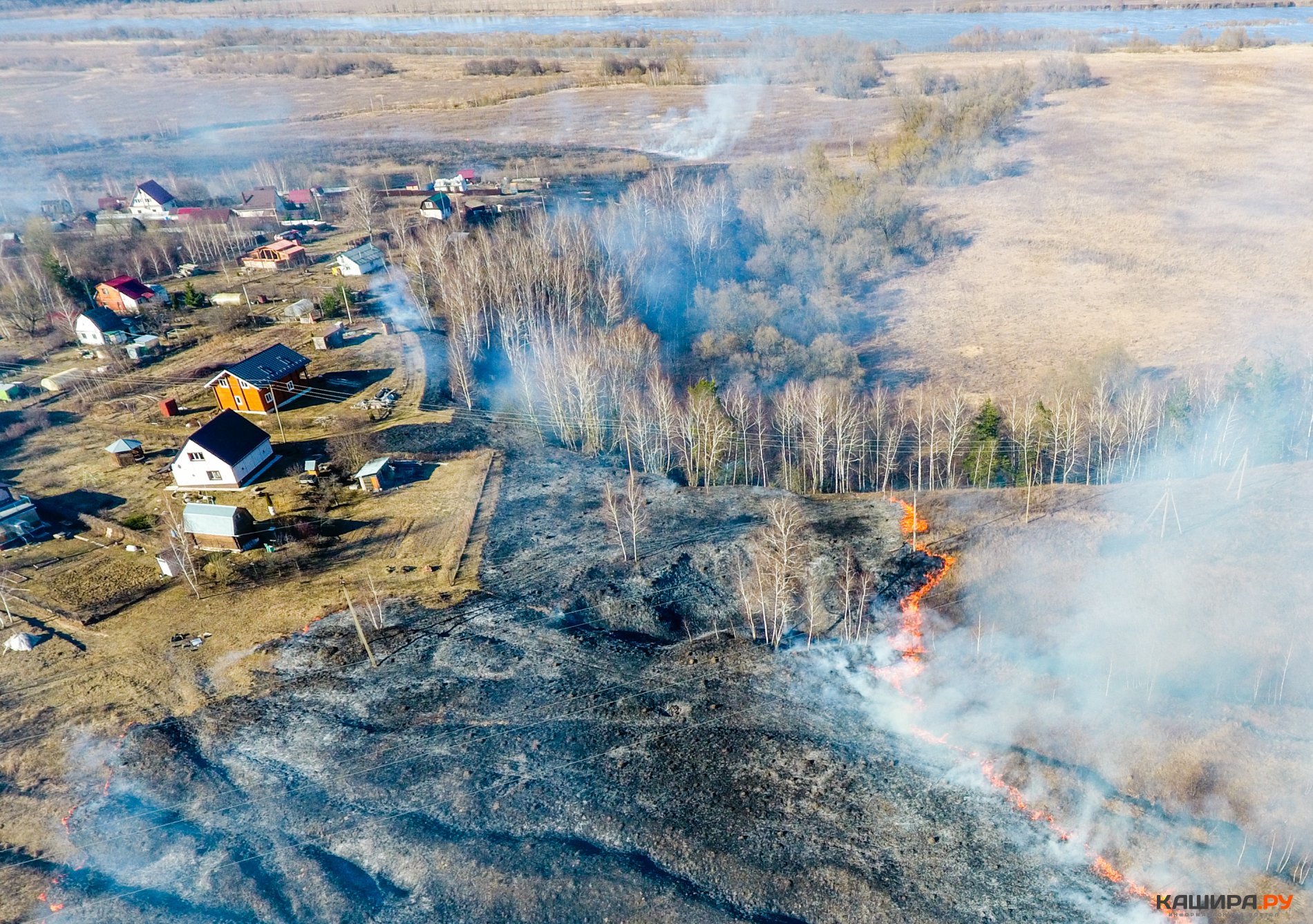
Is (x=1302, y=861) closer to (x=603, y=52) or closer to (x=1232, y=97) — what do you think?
(x=1232, y=97)

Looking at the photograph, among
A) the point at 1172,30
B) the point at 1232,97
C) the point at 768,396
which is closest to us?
the point at 768,396

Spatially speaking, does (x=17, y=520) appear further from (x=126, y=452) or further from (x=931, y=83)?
(x=931, y=83)

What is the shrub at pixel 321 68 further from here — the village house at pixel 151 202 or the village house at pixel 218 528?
the village house at pixel 218 528

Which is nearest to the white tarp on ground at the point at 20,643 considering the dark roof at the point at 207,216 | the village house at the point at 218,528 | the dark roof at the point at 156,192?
the village house at the point at 218,528

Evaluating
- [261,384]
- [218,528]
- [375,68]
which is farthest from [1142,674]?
[375,68]

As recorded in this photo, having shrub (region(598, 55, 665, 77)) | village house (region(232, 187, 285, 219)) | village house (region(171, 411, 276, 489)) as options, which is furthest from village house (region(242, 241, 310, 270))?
shrub (region(598, 55, 665, 77))

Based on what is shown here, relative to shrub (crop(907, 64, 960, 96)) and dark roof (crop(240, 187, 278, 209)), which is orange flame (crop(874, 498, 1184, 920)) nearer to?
dark roof (crop(240, 187, 278, 209))

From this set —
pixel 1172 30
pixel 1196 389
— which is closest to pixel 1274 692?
pixel 1196 389
